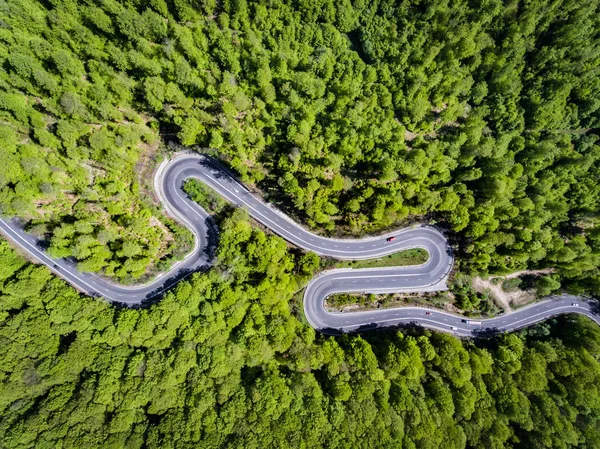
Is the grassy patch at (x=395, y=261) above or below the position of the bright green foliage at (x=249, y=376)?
above

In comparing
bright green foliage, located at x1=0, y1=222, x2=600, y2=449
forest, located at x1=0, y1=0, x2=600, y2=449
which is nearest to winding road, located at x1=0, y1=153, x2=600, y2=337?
forest, located at x1=0, y1=0, x2=600, y2=449

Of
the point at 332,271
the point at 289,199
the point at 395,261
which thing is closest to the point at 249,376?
the point at 332,271

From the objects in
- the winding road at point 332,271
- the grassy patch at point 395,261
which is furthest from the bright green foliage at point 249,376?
the grassy patch at point 395,261

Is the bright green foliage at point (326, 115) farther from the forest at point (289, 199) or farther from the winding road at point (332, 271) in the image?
the winding road at point (332, 271)

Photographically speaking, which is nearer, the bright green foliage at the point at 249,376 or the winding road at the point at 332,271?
the bright green foliage at the point at 249,376

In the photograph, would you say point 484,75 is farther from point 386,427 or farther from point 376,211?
point 386,427

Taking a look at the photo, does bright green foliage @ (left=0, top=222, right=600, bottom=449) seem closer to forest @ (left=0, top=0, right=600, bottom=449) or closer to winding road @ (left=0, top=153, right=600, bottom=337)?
forest @ (left=0, top=0, right=600, bottom=449)
